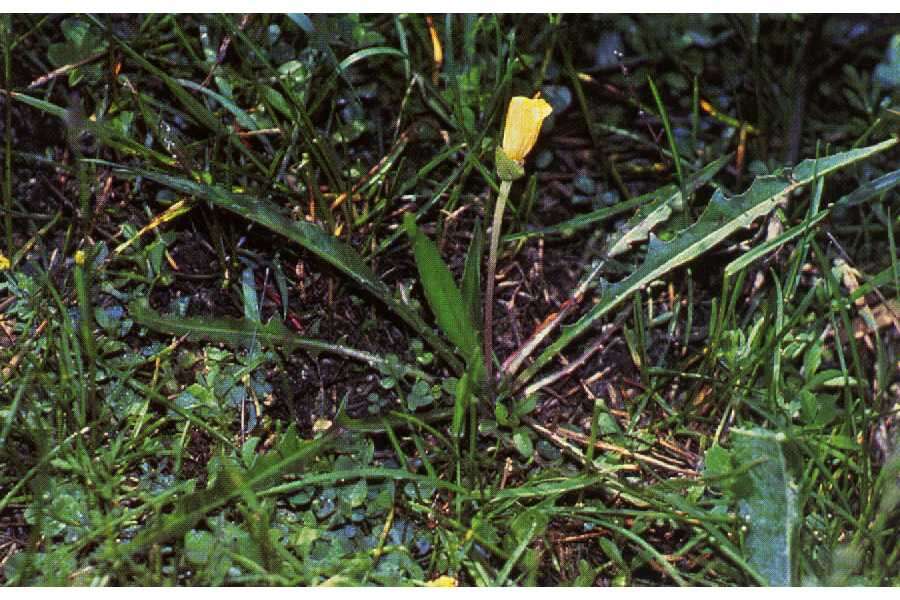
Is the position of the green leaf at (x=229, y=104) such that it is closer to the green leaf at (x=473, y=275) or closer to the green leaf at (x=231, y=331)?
the green leaf at (x=231, y=331)

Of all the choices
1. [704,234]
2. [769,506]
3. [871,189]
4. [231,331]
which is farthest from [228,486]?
[871,189]

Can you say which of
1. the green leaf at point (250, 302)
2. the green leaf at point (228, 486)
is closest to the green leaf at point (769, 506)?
the green leaf at point (228, 486)

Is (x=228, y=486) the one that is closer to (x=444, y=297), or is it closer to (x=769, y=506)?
(x=444, y=297)

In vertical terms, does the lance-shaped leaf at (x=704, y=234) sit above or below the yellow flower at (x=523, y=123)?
below

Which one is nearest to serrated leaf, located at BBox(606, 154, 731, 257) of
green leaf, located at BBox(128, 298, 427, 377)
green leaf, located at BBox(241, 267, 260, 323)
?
green leaf, located at BBox(128, 298, 427, 377)

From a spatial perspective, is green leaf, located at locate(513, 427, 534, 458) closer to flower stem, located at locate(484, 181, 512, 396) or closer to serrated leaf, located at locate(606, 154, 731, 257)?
flower stem, located at locate(484, 181, 512, 396)

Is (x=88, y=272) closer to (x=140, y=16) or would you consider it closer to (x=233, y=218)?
(x=233, y=218)
